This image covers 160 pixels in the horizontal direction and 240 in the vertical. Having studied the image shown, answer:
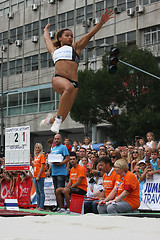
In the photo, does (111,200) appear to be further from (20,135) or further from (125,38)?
(125,38)

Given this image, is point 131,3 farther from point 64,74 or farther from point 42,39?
point 64,74

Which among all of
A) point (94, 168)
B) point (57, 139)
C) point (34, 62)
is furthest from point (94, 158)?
point (34, 62)

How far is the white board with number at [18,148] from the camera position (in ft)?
35.8

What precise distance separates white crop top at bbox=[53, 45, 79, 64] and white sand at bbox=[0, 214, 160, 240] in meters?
2.52

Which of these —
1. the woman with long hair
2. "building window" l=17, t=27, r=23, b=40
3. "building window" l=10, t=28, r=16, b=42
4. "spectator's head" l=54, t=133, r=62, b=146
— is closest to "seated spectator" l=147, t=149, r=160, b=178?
"spectator's head" l=54, t=133, r=62, b=146

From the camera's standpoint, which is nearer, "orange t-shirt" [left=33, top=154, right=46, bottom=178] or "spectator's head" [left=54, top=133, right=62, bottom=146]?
"spectator's head" [left=54, top=133, right=62, bottom=146]

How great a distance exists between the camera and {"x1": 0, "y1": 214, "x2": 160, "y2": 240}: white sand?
4016 mm

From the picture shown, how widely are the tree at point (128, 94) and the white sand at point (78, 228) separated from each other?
631 inches

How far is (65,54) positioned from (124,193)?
254 centimetres

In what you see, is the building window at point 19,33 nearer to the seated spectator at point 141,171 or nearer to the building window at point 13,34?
the building window at point 13,34

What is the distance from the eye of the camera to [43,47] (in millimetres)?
37344

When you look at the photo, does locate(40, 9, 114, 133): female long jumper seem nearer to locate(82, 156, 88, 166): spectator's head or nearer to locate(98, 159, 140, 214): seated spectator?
locate(98, 159, 140, 214): seated spectator

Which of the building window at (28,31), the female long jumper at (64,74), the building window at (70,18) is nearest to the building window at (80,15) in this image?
the building window at (70,18)

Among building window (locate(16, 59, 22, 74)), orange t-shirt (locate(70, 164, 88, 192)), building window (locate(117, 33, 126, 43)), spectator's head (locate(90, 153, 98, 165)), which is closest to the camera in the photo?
orange t-shirt (locate(70, 164, 88, 192))
